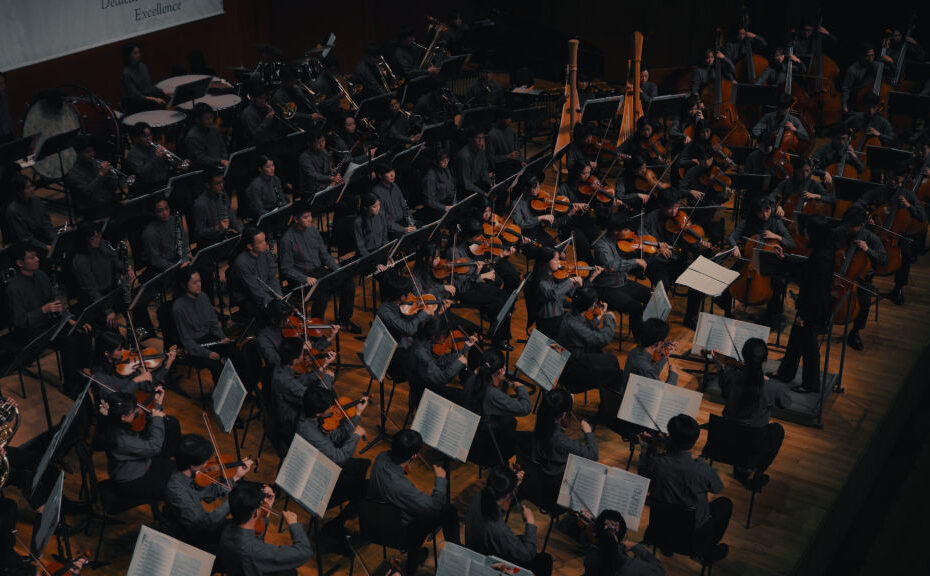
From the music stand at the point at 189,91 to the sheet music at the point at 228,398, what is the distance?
5.14 meters

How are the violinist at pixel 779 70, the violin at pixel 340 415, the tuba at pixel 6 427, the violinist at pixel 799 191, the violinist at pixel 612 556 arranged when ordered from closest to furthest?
the violinist at pixel 612 556 < the tuba at pixel 6 427 < the violin at pixel 340 415 < the violinist at pixel 799 191 < the violinist at pixel 779 70

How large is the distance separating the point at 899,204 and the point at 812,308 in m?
2.38

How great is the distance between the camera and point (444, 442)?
6.65 m

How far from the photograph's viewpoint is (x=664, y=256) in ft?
32.2

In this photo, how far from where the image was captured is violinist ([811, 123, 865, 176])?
11.3 meters

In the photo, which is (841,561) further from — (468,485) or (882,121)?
(882,121)

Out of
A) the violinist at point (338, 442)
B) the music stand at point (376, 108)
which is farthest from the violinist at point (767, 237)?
the music stand at point (376, 108)

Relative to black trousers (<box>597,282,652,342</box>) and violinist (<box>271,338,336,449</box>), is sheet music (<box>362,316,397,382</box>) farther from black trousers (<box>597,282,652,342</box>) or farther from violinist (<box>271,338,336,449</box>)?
black trousers (<box>597,282,652,342</box>)

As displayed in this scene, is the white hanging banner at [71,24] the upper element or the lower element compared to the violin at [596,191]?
upper

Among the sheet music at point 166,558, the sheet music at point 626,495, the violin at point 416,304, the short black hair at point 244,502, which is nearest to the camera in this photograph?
the sheet music at point 166,558

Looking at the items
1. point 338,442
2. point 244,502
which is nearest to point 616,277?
point 338,442

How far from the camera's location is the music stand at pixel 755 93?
1259cm

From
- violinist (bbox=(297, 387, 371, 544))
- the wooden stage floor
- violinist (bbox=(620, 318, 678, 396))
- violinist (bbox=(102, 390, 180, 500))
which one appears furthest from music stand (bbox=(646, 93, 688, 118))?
violinist (bbox=(102, 390, 180, 500))

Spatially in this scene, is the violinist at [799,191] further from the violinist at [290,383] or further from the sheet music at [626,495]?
the violinist at [290,383]
